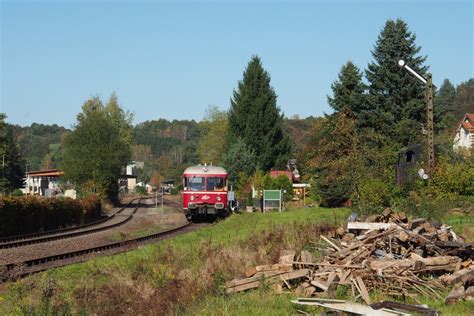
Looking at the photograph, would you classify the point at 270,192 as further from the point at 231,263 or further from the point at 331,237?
the point at 231,263

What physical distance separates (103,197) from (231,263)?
164ft

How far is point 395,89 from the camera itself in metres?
50.5

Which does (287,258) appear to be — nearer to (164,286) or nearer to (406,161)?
(164,286)

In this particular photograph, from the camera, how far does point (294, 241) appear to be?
15977 mm

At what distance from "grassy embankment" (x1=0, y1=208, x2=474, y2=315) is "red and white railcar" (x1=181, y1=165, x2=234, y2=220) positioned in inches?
658

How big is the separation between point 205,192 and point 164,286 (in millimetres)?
22453

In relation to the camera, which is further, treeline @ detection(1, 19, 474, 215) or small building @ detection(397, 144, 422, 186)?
Result: treeline @ detection(1, 19, 474, 215)

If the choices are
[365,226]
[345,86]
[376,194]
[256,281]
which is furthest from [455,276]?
[345,86]

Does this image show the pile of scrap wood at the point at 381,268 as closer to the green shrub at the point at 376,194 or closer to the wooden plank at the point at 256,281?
the wooden plank at the point at 256,281

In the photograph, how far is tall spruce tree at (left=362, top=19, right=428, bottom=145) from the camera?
1945 inches

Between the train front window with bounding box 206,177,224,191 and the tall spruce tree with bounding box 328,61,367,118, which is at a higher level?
the tall spruce tree with bounding box 328,61,367,118

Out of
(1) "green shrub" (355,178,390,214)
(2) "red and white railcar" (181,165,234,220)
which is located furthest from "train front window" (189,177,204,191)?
(1) "green shrub" (355,178,390,214)

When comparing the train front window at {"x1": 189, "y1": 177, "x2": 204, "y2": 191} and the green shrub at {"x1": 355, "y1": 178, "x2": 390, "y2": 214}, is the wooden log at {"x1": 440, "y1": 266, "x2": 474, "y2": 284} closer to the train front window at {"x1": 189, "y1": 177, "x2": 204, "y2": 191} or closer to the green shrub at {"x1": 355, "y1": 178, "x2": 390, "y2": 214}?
the green shrub at {"x1": 355, "y1": 178, "x2": 390, "y2": 214}

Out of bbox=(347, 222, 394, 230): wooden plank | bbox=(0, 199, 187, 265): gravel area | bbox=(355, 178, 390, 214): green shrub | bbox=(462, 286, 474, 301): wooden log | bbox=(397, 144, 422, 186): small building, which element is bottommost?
bbox=(0, 199, 187, 265): gravel area
